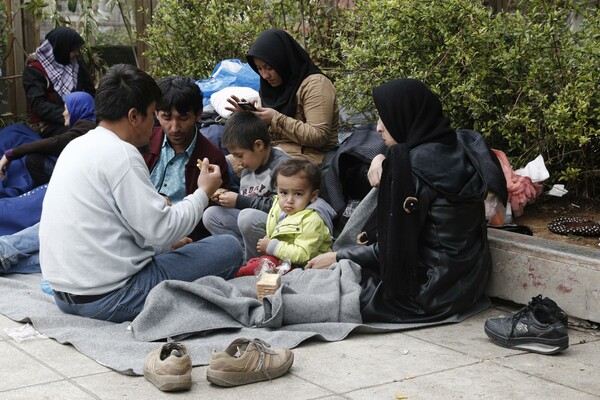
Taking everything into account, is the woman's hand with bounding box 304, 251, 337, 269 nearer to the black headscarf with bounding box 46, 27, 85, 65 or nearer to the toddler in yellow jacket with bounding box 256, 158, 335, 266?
the toddler in yellow jacket with bounding box 256, 158, 335, 266

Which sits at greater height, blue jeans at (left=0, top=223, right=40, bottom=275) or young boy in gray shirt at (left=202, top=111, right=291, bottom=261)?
young boy in gray shirt at (left=202, top=111, right=291, bottom=261)

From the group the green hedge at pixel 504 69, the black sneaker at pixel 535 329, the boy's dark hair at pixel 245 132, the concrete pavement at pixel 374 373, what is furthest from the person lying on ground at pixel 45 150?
the black sneaker at pixel 535 329

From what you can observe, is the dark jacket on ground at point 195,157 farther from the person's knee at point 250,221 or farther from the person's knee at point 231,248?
the person's knee at point 231,248

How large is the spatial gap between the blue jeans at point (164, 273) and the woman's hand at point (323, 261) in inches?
16.3

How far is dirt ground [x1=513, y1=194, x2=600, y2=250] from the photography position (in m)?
5.67

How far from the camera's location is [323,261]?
5.12 metres

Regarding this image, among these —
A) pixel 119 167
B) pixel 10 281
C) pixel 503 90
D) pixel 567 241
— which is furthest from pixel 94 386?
pixel 503 90

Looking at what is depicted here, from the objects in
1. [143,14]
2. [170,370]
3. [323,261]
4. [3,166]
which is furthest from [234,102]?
[143,14]

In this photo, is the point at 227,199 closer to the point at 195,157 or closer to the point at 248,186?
the point at 248,186

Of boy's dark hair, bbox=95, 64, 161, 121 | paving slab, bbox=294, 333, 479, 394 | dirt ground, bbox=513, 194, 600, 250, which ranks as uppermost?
boy's dark hair, bbox=95, 64, 161, 121

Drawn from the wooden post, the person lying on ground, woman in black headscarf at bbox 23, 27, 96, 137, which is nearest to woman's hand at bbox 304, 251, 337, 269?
the person lying on ground

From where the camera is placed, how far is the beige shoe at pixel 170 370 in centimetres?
369

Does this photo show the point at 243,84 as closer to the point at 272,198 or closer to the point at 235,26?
the point at 235,26

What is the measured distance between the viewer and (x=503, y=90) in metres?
6.02
